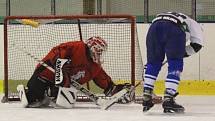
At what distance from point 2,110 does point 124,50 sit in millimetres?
1717

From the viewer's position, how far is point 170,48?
4.31 meters

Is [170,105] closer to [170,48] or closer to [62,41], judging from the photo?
[170,48]

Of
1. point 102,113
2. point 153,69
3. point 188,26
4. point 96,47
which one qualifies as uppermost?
point 188,26

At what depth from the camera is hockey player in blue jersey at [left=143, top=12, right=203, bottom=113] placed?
14.1ft

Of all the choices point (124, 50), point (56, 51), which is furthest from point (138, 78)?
point (56, 51)

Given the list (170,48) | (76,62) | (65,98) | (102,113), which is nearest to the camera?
(170,48)

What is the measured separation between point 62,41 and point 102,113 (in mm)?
1806

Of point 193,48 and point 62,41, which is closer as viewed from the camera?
point 193,48

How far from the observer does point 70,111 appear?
4598 mm

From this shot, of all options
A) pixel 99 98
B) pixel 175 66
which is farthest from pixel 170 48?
pixel 99 98

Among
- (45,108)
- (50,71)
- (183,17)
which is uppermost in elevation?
(183,17)

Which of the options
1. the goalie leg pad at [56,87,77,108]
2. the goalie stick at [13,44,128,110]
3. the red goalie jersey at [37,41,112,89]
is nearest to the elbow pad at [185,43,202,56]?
the goalie stick at [13,44,128,110]

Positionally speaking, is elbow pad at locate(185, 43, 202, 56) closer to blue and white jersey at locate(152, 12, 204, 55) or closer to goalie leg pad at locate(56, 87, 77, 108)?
blue and white jersey at locate(152, 12, 204, 55)

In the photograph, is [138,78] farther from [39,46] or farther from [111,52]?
[39,46]
